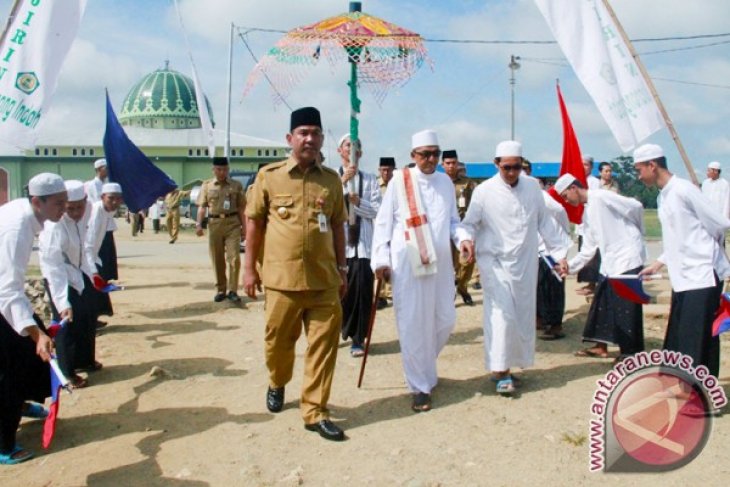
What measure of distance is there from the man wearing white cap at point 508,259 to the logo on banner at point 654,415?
696 millimetres

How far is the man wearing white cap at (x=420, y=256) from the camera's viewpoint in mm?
4703

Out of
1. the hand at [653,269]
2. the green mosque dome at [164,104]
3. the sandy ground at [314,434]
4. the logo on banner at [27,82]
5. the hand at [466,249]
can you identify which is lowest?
the sandy ground at [314,434]

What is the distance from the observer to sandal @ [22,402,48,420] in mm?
4496

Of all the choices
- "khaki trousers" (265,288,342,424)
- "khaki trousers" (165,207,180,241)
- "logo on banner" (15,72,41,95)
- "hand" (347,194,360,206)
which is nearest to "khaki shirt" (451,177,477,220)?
"hand" (347,194,360,206)

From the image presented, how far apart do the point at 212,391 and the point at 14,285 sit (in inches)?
70.6

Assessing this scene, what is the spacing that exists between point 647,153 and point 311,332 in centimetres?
260

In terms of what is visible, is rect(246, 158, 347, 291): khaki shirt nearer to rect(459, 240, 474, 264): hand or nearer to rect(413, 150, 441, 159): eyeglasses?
rect(413, 150, 441, 159): eyeglasses

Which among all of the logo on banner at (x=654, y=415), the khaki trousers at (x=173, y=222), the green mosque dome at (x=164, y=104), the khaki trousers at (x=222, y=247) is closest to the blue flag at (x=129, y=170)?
the khaki trousers at (x=222, y=247)

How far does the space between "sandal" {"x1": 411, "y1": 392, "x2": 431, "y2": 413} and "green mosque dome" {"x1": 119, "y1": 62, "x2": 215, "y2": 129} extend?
53759 mm

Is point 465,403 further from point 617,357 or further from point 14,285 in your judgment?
point 14,285

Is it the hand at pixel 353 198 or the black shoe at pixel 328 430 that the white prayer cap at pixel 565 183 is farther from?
the black shoe at pixel 328 430

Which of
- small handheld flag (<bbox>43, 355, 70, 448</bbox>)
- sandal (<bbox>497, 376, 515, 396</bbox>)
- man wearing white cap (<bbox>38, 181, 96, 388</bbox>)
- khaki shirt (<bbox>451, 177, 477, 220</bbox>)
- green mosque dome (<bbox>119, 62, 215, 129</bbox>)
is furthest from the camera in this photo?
green mosque dome (<bbox>119, 62, 215, 129</bbox>)

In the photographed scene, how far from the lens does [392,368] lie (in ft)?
18.6

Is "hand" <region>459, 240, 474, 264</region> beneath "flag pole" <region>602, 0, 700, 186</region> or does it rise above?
beneath
